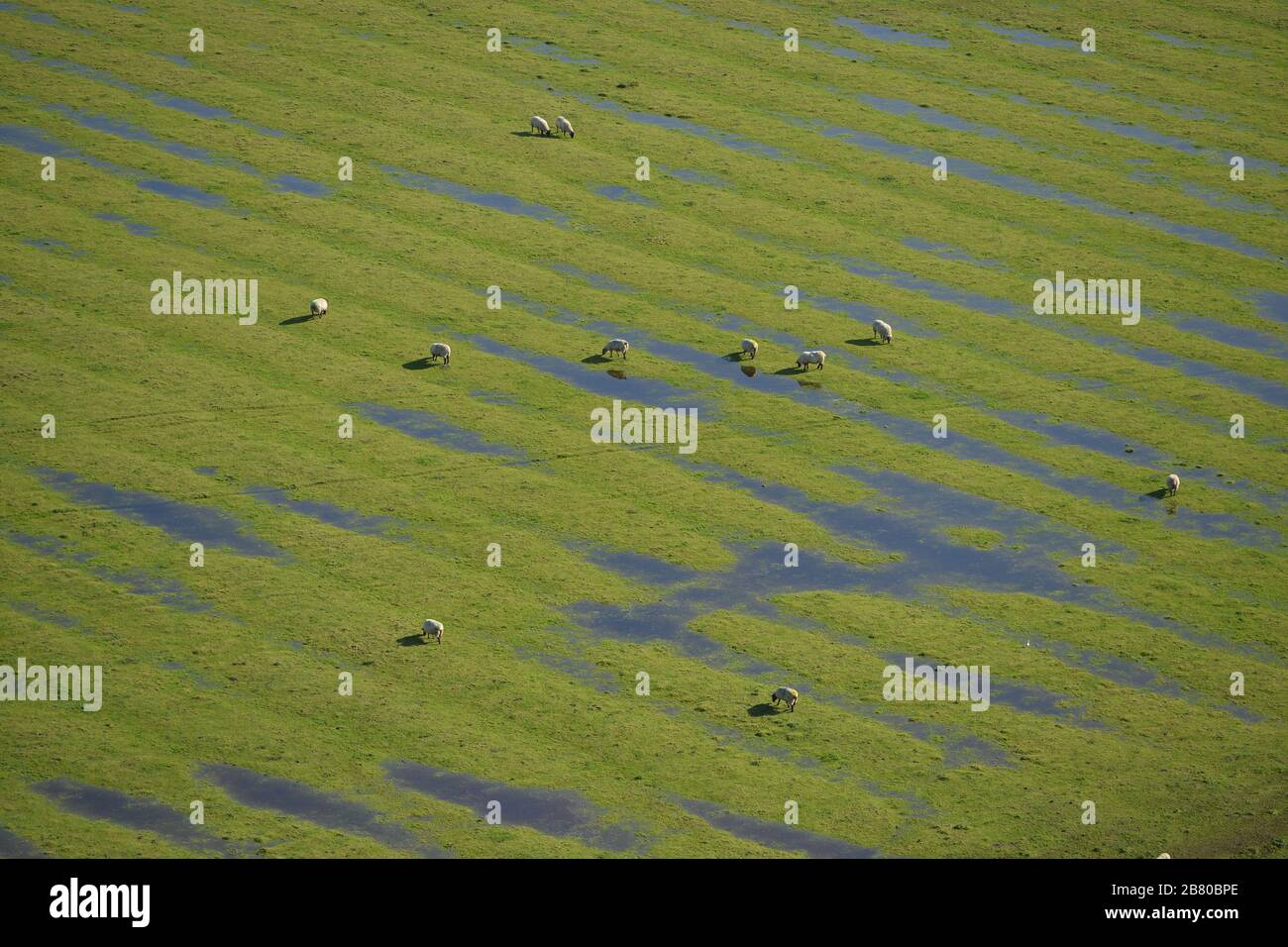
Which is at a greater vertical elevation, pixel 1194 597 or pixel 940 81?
pixel 940 81

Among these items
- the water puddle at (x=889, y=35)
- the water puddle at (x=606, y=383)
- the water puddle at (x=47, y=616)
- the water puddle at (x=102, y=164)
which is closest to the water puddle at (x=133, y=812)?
the water puddle at (x=47, y=616)

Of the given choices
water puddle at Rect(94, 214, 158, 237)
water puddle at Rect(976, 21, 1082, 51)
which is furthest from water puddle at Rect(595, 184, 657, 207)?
water puddle at Rect(976, 21, 1082, 51)

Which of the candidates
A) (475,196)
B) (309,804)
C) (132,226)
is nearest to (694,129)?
(475,196)

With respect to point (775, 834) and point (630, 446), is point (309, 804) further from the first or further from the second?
point (630, 446)
